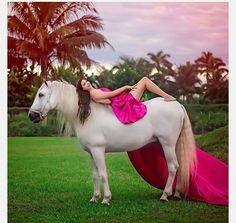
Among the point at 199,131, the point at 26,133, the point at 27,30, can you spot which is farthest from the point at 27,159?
the point at 199,131

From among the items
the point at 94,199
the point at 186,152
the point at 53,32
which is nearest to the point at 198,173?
the point at 186,152

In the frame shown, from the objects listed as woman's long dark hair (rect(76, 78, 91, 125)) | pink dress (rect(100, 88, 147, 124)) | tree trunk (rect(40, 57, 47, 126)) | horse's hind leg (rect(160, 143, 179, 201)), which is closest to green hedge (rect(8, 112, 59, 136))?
tree trunk (rect(40, 57, 47, 126))

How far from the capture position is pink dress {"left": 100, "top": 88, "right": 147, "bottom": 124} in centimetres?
320

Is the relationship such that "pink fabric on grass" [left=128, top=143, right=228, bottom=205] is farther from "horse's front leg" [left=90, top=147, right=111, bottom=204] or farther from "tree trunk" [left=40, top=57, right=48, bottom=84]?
"tree trunk" [left=40, top=57, right=48, bottom=84]

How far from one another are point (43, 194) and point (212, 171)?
3.57ft

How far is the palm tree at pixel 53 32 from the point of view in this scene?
323 cm

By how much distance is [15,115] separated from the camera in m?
3.21

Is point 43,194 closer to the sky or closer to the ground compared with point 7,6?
closer to the ground

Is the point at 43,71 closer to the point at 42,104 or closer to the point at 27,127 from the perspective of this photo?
the point at 42,104

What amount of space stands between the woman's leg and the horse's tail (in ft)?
0.55

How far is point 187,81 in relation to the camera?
333 cm

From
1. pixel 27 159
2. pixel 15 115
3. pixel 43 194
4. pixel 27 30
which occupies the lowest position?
pixel 43 194

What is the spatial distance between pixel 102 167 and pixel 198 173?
637 millimetres
